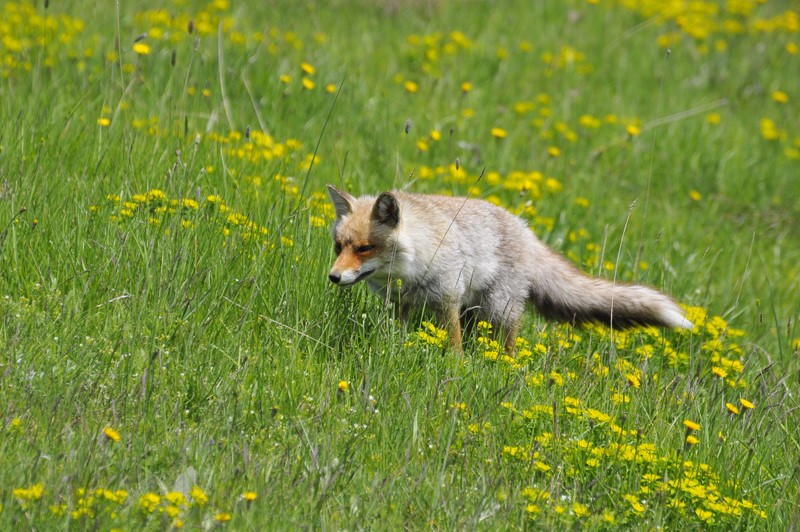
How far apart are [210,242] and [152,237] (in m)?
0.31

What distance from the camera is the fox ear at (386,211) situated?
546cm

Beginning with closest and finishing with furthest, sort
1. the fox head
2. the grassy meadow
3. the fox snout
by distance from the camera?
the grassy meadow < the fox snout < the fox head

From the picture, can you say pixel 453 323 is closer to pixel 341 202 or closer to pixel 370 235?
pixel 370 235

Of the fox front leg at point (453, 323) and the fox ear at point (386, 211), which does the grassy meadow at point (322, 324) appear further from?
the fox ear at point (386, 211)

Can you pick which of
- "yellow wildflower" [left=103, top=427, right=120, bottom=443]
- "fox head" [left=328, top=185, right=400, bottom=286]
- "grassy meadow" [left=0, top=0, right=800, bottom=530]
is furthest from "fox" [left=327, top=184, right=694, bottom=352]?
"yellow wildflower" [left=103, top=427, right=120, bottom=443]

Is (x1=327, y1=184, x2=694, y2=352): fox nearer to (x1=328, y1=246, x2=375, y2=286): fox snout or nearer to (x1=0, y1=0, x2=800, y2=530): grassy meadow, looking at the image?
(x1=328, y1=246, x2=375, y2=286): fox snout

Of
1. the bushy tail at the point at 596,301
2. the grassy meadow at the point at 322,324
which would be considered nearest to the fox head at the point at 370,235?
the grassy meadow at the point at 322,324

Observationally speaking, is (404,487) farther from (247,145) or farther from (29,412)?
(247,145)

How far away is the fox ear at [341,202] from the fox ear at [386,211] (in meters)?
0.22

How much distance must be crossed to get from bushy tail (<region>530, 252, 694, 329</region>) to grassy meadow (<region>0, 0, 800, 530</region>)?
141mm

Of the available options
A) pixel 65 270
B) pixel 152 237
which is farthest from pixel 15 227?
pixel 152 237

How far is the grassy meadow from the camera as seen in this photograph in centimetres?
373

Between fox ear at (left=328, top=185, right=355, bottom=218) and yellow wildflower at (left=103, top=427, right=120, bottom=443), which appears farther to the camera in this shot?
fox ear at (left=328, top=185, right=355, bottom=218)

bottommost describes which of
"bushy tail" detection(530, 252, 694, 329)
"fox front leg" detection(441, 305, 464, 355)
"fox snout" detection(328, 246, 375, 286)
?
"fox front leg" detection(441, 305, 464, 355)
